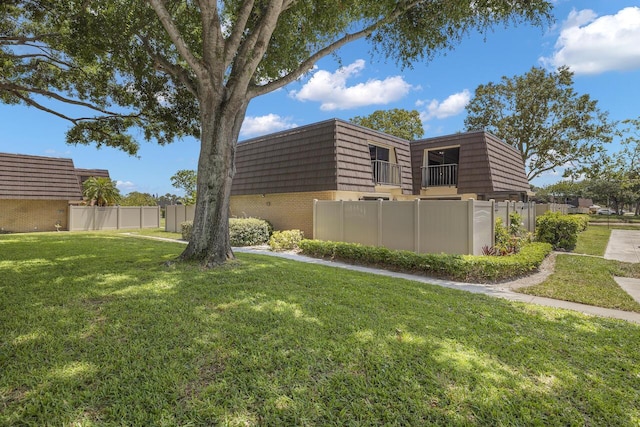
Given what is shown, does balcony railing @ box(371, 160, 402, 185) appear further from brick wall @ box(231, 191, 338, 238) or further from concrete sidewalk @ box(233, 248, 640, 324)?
concrete sidewalk @ box(233, 248, 640, 324)

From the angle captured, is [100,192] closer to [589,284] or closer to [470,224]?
[470,224]

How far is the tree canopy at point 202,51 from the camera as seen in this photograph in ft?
23.6

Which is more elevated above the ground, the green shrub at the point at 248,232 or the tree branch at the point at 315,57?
the tree branch at the point at 315,57

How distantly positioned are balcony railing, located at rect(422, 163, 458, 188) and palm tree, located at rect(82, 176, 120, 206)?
22.7 meters

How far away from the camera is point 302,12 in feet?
30.7

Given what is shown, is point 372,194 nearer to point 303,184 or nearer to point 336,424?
point 303,184

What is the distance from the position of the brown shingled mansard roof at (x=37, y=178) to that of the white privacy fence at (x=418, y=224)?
2134 centimetres

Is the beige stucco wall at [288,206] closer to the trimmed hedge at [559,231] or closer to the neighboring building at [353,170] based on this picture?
the neighboring building at [353,170]

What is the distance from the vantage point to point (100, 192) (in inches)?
969

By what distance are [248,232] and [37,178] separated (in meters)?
18.3

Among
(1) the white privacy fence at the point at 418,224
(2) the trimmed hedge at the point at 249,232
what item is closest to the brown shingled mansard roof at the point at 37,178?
(2) the trimmed hedge at the point at 249,232

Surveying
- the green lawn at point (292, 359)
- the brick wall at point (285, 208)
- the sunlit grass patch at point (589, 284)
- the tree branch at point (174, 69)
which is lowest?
the sunlit grass patch at point (589, 284)

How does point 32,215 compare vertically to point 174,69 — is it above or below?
below

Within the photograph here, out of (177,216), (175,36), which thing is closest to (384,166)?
(175,36)
